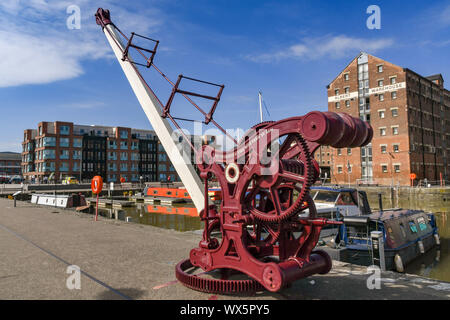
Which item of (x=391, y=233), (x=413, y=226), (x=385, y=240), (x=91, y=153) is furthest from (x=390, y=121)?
(x=91, y=153)

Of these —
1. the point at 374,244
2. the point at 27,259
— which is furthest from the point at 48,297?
the point at 374,244

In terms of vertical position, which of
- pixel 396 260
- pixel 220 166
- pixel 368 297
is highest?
pixel 220 166

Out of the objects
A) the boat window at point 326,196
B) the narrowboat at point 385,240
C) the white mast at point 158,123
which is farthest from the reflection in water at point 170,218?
the narrowboat at point 385,240

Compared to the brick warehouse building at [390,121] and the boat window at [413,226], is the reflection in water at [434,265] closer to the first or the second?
the boat window at [413,226]

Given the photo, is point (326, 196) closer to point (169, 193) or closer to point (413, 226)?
point (413, 226)

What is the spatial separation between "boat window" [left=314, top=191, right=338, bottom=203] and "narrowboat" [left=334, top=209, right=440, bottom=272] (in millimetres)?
3321

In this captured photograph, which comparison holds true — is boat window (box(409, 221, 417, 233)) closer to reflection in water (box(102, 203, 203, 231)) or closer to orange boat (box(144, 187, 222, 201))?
reflection in water (box(102, 203, 203, 231))

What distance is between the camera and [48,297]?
17.6ft

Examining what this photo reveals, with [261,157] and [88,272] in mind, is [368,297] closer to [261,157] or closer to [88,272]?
[261,157]

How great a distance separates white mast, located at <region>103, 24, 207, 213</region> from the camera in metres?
8.90

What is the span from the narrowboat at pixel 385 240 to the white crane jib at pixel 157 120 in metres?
4.32

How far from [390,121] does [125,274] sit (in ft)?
169

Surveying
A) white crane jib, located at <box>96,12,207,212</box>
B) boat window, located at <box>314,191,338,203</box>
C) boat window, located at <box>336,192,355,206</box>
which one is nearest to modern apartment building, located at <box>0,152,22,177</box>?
white crane jib, located at <box>96,12,207,212</box>
